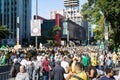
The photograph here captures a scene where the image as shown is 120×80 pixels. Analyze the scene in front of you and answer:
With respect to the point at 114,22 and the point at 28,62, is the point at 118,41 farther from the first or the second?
the point at 28,62

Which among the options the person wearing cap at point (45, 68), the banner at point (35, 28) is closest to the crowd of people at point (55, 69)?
the person wearing cap at point (45, 68)

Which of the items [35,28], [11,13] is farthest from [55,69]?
[11,13]

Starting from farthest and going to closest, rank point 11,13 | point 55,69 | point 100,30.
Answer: point 11,13, point 100,30, point 55,69

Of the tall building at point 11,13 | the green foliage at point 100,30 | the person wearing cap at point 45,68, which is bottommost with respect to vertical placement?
the person wearing cap at point 45,68

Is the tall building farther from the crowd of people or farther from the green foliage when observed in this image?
the crowd of people

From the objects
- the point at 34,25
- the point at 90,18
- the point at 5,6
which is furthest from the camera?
the point at 5,6

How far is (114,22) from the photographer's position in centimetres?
3603

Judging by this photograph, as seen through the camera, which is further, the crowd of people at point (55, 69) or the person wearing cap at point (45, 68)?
the person wearing cap at point (45, 68)

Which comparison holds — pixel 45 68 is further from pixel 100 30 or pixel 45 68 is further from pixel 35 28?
pixel 100 30

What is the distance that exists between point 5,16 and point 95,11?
417 feet

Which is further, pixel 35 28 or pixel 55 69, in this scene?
pixel 35 28

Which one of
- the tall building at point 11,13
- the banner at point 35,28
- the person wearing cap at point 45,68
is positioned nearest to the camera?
the person wearing cap at point 45,68

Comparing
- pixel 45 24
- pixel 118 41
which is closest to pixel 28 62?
pixel 118 41

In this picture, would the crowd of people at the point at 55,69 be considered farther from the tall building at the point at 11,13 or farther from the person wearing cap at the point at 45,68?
the tall building at the point at 11,13
